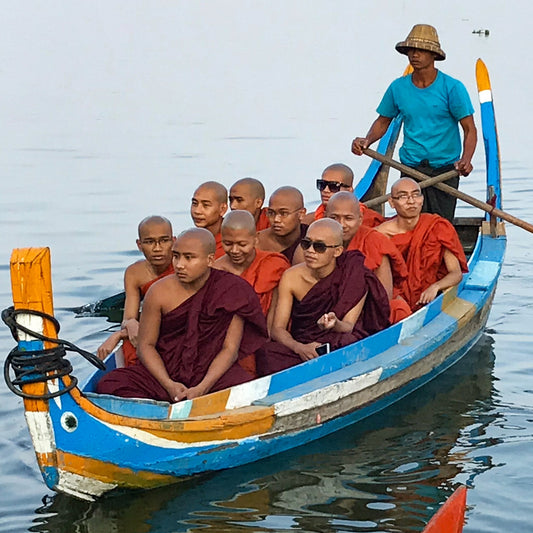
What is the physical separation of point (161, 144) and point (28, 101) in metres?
5.36

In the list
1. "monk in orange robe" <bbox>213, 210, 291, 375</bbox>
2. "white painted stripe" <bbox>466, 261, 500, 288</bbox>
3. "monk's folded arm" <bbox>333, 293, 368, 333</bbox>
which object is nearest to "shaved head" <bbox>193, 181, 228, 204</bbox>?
"monk in orange robe" <bbox>213, 210, 291, 375</bbox>

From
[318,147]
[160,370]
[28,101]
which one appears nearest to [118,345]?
[160,370]

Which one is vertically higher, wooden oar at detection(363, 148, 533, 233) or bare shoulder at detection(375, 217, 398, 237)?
wooden oar at detection(363, 148, 533, 233)

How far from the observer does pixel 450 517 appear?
4.36 m

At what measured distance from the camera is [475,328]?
26.7 ft

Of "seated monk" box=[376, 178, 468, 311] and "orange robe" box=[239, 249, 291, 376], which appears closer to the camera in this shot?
"orange robe" box=[239, 249, 291, 376]

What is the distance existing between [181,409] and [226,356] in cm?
49

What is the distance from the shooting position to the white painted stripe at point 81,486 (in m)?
5.45

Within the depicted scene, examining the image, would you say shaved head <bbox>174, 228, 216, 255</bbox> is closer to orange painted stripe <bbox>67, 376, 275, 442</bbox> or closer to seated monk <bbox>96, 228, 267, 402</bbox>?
seated monk <bbox>96, 228, 267, 402</bbox>

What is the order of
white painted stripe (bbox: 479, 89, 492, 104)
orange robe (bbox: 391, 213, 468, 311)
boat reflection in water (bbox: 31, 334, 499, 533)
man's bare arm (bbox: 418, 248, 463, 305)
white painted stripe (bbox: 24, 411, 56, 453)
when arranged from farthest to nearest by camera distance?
1. white painted stripe (bbox: 479, 89, 492, 104)
2. orange robe (bbox: 391, 213, 468, 311)
3. man's bare arm (bbox: 418, 248, 463, 305)
4. boat reflection in water (bbox: 31, 334, 499, 533)
5. white painted stripe (bbox: 24, 411, 56, 453)

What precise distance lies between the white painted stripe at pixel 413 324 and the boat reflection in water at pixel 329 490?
0.49 meters

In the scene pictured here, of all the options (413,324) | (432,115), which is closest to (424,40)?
(432,115)

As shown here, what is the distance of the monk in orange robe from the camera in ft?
20.7

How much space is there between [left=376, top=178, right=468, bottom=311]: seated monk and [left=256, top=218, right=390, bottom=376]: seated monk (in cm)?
104
